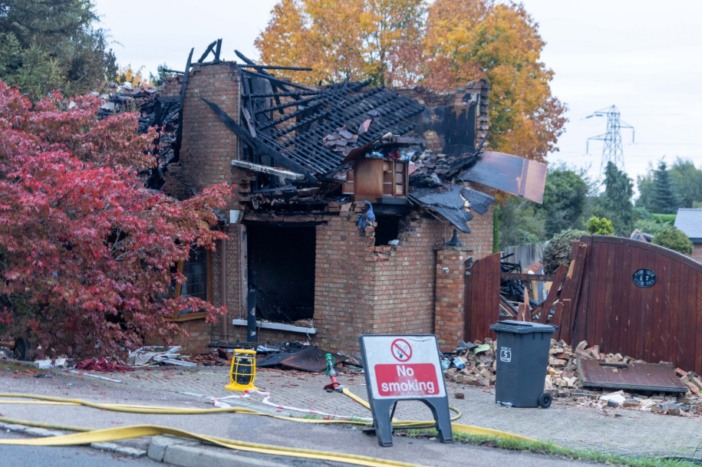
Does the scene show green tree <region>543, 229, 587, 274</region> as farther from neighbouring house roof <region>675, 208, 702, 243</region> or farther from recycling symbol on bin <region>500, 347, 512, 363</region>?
neighbouring house roof <region>675, 208, 702, 243</region>

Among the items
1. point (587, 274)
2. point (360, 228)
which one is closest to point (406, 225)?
point (360, 228)

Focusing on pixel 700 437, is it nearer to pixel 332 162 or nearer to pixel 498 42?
pixel 332 162

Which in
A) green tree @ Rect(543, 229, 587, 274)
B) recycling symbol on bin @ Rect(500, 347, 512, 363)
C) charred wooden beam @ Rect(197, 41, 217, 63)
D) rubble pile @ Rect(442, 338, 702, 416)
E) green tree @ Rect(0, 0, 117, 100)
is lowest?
rubble pile @ Rect(442, 338, 702, 416)

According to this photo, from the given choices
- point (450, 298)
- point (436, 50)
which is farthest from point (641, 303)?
point (436, 50)

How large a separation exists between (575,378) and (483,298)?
2654 millimetres

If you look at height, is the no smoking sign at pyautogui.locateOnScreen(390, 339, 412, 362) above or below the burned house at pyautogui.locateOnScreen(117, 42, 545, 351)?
below

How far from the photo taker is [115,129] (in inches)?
457

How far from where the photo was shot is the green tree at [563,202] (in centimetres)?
4703

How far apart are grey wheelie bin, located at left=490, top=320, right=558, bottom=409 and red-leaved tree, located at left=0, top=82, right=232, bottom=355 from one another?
4.85 metres

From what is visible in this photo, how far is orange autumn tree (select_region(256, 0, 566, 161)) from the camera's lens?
30.1 m

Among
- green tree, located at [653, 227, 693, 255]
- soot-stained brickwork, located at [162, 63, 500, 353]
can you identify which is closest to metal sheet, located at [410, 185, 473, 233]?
soot-stained brickwork, located at [162, 63, 500, 353]

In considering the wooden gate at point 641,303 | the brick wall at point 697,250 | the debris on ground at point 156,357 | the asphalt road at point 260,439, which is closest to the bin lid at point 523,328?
the wooden gate at point 641,303

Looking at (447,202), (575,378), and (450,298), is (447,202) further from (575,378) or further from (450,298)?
(575,378)

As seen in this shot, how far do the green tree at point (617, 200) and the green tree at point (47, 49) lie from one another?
40560 mm
